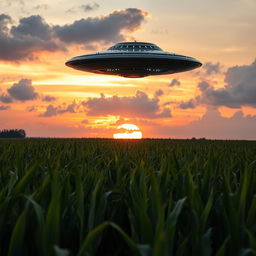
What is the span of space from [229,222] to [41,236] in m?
1.01

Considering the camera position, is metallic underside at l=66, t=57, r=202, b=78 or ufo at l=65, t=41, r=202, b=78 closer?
ufo at l=65, t=41, r=202, b=78

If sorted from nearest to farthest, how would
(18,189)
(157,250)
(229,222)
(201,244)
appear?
(157,250) → (201,244) → (229,222) → (18,189)

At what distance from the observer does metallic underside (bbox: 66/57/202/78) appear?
54.8m

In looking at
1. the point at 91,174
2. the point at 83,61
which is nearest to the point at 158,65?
the point at 83,61

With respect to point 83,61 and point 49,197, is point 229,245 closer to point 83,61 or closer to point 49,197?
point 49,197

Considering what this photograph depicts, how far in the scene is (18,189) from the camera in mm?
2984

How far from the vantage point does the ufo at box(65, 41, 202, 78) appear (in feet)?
177

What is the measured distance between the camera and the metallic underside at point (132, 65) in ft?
180

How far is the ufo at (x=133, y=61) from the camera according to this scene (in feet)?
177

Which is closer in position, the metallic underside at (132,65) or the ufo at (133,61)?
the ufo at (133,61)

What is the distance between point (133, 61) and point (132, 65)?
1.89 metres

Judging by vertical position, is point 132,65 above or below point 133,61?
below

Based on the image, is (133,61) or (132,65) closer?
(133,61)

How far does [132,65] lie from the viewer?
5575 cm
